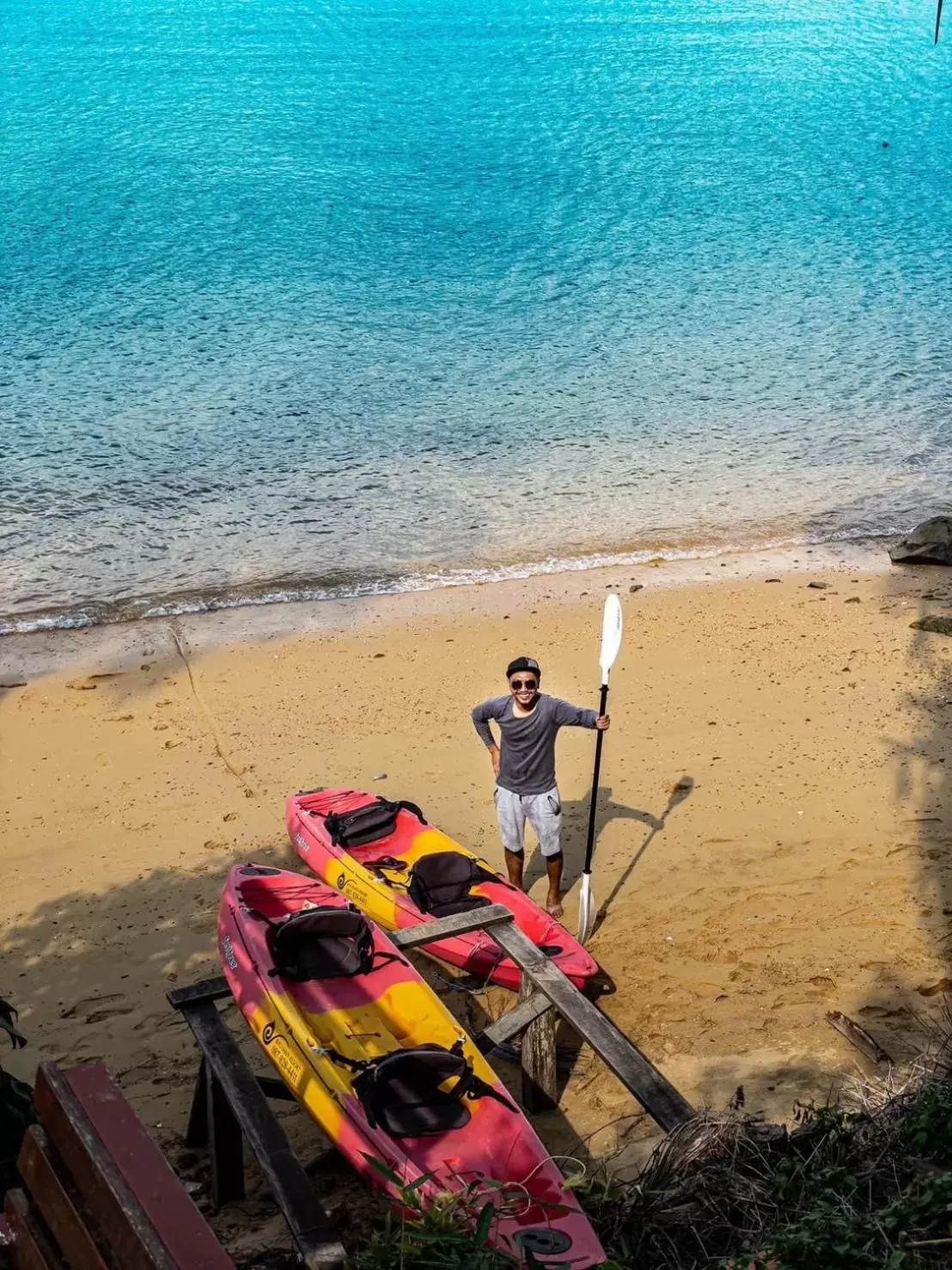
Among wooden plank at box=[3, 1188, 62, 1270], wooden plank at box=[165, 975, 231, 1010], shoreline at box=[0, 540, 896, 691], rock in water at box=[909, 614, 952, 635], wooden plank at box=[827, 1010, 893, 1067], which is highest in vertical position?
wooden plank at box=[3, 1188, 62, 1270]

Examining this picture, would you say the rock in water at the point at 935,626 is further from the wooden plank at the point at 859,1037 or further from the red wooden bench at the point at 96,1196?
the red wooden bench at the point at 96,1196

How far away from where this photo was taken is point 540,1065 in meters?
6.46

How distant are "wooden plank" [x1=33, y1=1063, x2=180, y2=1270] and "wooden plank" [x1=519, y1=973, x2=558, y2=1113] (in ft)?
11.4

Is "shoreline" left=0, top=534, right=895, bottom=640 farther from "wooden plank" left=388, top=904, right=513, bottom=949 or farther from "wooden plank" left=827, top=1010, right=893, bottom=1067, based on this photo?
"wooden plank" left=827, top=1010, right=893, bottom=1067

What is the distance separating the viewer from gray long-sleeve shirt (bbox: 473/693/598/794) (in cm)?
781

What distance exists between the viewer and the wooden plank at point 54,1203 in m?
2.90

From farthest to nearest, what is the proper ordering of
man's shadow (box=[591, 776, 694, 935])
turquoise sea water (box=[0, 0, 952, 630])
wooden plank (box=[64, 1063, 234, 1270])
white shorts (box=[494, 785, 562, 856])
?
turquoise sea water (box=[0, 0, 952, 630]) → man's shadow (box=[591, 776, 694, 935]) → white shorts (box=[494, 785, 562, 856]) → wooden plank (box=[64, 1063, 234, 1270])

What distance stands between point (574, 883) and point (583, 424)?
12.5 m

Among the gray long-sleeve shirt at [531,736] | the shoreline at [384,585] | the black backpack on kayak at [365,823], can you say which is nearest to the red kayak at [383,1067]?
the black backpack on kayak at [365,823]

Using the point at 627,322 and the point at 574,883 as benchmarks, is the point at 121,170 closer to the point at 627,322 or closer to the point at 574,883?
the point at 627,322

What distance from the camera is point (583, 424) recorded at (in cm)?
1995

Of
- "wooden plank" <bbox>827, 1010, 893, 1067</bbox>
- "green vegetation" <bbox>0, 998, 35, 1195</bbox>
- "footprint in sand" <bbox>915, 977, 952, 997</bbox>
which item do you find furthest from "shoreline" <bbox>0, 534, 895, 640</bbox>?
"green vegetation" <bbox>0, 998, 35, 1195</bbox>

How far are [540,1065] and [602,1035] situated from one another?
2.11 ft

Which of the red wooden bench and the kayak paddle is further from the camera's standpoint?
the kayak paddle
